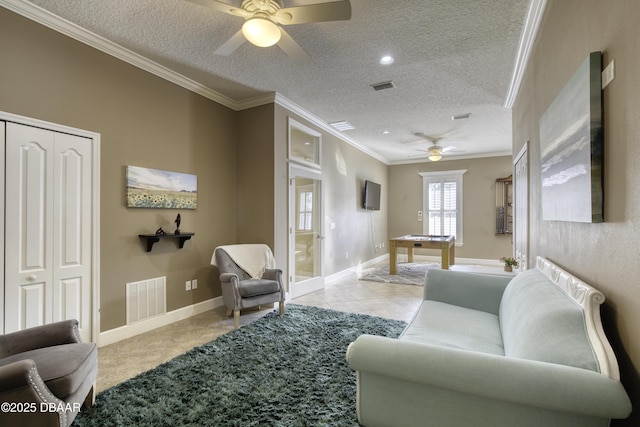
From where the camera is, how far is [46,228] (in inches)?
97.3

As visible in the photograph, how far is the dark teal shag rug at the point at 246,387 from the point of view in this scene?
5.77ft

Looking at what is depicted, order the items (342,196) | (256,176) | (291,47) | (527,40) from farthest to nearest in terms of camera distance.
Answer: (342,196), (256,176), (527,40), (291,47)

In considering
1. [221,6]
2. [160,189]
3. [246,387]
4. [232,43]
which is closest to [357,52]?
[232,43]

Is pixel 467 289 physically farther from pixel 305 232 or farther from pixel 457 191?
pixel 457 191

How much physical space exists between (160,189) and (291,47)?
2.18m

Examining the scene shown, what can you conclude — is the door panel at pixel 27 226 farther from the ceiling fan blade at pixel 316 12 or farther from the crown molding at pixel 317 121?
the crown molding at pixel 317 121

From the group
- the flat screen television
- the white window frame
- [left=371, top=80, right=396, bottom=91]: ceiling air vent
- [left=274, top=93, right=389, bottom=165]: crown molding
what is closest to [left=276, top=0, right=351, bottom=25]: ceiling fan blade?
[left=371, top=80, right=396, bottom=91]: ceiling air vent

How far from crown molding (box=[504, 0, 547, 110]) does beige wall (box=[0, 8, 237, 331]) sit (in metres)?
3.61

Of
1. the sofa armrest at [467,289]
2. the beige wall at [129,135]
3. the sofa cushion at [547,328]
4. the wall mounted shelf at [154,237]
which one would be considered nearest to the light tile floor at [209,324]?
the beige wall at [129,135]

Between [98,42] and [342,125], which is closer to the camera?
[98,42]

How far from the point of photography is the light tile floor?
2.45 metres

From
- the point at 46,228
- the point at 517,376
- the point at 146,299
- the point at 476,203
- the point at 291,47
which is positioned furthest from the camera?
the point at 476,203

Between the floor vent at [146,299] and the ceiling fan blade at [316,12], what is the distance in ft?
9.62

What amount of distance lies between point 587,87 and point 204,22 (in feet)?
9.04
